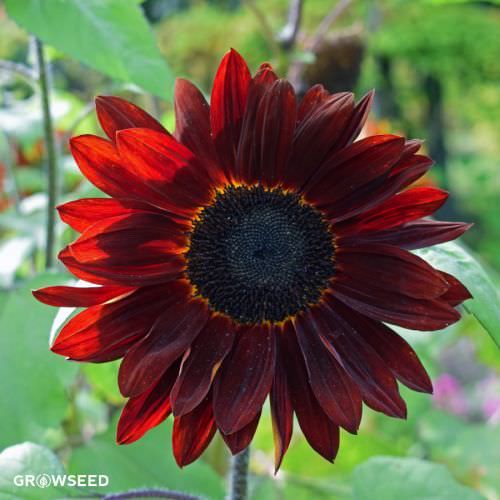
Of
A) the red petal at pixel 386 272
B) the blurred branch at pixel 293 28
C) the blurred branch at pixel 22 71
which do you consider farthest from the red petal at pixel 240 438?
the blurred branch at pixel 293 28

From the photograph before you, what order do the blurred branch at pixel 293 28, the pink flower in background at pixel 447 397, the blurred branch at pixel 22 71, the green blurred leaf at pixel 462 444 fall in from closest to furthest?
the blurred branch at pixel 22 71
the blurred branch at pixel 293 28
the green blurred leaf at pixel 462 444
the pink flower in background at pixel 447 397

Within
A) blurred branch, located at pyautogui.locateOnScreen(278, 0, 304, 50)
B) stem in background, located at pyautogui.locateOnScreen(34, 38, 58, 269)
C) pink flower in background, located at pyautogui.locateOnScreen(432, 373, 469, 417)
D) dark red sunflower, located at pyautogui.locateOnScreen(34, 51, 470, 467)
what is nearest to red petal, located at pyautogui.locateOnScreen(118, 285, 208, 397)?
dark red sunflower, located at pyautogui.locateOnScreen(34, 51, 470, 467)

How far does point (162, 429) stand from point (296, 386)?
0.95 ft

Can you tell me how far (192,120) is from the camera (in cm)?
45

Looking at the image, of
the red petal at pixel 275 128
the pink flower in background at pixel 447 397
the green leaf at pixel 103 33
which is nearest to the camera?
the red petal at pixel 275 128

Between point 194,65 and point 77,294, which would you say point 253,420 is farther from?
point 194,65

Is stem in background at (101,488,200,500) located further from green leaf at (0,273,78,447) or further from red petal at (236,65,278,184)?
red petal at (236,65,278,184)

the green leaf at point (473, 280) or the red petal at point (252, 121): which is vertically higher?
the red petal at point (252, 121)

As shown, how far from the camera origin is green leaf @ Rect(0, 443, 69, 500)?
0.48 m

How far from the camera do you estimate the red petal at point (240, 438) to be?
43 centimetres

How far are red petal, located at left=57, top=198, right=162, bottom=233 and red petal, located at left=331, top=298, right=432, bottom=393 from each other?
0.50 ft

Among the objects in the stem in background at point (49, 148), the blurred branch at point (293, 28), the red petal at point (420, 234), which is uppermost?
the blurred branch at point (293, 28)

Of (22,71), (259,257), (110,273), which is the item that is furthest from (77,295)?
(22,71)

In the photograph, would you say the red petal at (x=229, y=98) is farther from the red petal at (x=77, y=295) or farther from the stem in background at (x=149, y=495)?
the stem in background at (x=149, y=495)
